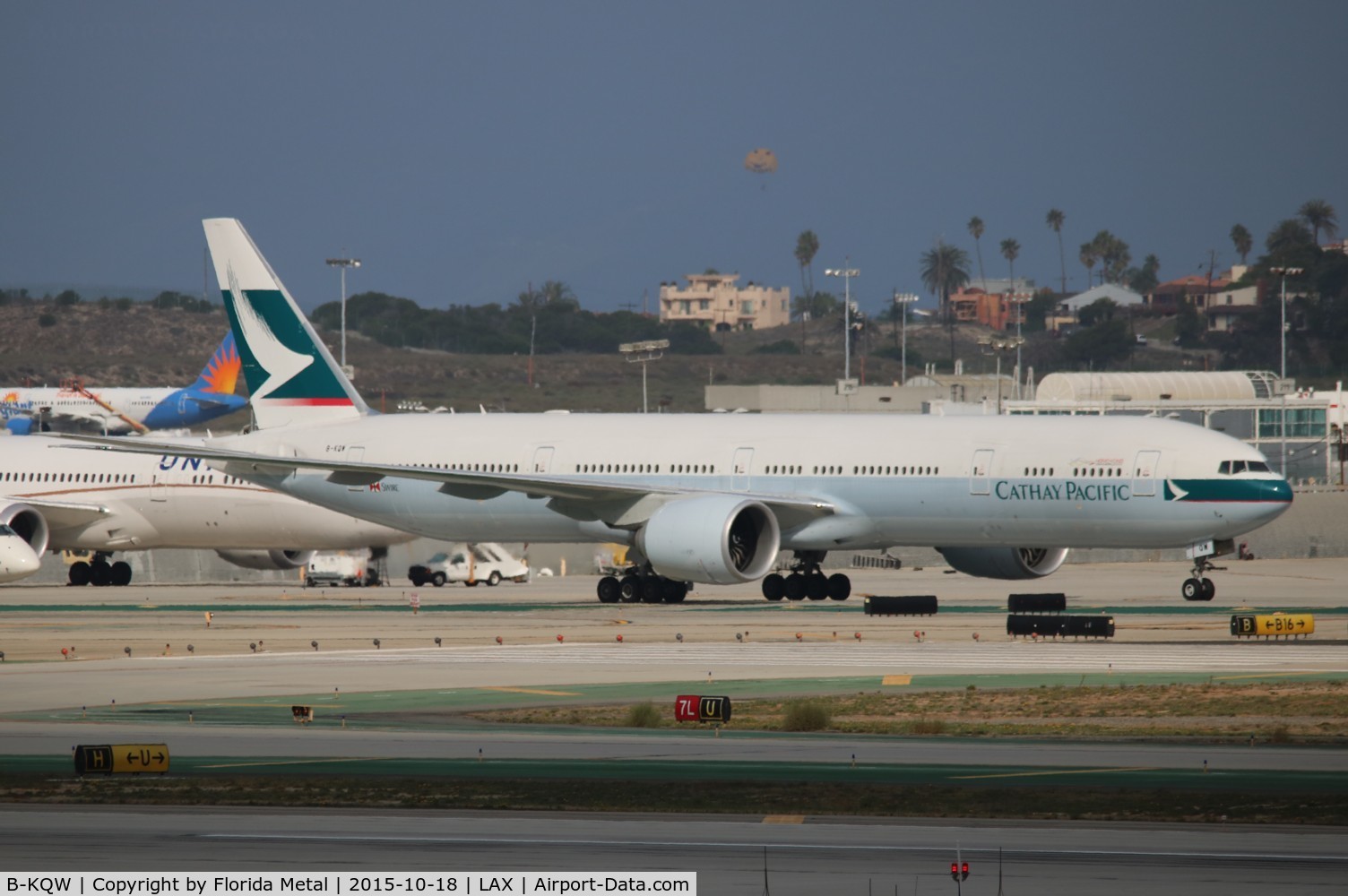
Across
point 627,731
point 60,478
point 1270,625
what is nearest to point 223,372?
point 60,478

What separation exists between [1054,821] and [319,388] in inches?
1532

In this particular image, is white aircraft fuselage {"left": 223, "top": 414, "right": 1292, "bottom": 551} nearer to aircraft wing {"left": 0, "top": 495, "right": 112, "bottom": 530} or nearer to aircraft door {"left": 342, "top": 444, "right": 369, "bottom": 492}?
aircraft door {"left": 342, "top": 444, "right": 369, "bottom": 492}

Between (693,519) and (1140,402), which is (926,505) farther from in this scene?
(1140,402)

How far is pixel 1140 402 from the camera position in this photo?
97875mm

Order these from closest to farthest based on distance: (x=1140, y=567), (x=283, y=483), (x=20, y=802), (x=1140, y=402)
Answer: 1. (x=20, y=802)
2. (x=283, y=483)
3. (x=1140, y=567)
4. (x=1140, y=402)

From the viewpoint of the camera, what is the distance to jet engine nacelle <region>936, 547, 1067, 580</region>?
46.2m

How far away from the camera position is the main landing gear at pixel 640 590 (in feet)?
152

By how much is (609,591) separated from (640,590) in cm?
76

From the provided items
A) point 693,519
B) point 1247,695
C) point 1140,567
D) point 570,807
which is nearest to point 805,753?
point 570,807

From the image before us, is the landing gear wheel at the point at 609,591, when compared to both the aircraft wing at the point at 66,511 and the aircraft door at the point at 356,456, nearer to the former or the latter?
the aircraft door at the point at 356,456

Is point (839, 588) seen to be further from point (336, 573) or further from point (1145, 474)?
point (336, 573)

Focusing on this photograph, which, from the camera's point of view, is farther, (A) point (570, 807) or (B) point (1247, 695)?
(B) point (1247, 695)

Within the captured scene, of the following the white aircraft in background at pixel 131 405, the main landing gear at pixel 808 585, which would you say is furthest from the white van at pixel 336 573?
the white aircraft in background at pixel 131 405

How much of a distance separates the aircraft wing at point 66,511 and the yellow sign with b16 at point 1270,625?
3414 cm
